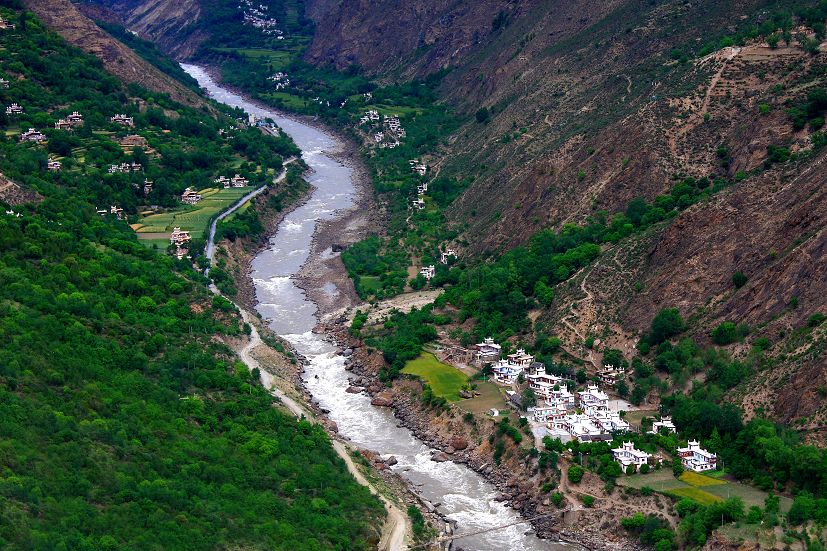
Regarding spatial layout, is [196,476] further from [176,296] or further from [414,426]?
[176,296]

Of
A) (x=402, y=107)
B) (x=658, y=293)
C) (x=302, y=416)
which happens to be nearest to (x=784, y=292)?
(x=658, y=293)

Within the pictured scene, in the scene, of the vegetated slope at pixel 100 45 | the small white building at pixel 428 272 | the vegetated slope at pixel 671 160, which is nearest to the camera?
the vegetated slope at pixel 671 160

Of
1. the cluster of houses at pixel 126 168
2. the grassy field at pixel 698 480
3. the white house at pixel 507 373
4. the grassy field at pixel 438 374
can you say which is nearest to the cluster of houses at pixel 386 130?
the cluster of houses at pixel 126 168

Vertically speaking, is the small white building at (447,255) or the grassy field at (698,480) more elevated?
the small white building at (447,255)

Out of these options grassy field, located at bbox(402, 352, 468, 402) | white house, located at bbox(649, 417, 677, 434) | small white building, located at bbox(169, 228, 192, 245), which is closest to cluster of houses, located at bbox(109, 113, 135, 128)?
small white building, located at bbox(169, 228, 192, 245)

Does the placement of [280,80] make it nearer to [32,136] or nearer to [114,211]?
[32,136]

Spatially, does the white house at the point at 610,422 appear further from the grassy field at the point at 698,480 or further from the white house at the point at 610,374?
the grassy field at the point at 698,480
